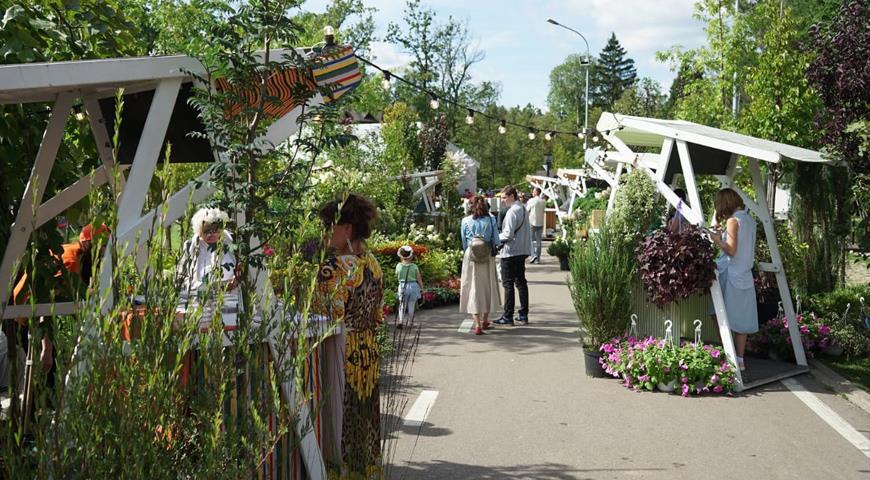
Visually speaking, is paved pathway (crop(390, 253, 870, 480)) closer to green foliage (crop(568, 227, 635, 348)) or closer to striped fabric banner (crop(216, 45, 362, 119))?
green foliage (crop(568, 227, 635, 348))

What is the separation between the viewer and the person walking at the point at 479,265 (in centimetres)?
1145

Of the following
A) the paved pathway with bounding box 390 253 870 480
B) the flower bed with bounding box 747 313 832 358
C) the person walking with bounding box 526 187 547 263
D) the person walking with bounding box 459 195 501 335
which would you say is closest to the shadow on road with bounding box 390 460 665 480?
the paved pathway with bounding box 390 253 870 480

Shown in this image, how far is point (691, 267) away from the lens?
828cm

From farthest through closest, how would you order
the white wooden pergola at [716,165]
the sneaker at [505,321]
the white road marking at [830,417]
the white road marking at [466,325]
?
1. the sneaker at [505,321]
2. the white road marking at [466,325]
3. the white wooden pergola at [716,165]
4. the white road marking at [830,417]

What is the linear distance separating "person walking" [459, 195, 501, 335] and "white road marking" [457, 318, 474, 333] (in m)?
0.13

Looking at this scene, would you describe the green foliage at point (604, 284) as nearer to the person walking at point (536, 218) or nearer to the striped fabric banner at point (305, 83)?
the striped fabric banner at point (305, 83)

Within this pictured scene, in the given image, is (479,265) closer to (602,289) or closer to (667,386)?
(602,289)

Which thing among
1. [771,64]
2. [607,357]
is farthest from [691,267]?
[771,64]

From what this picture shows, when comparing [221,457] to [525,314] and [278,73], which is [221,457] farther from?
[525,314]

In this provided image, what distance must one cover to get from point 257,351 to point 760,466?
4.29m

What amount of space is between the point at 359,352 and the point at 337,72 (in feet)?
5.23

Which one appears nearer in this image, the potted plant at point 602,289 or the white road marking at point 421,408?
the white road marking at point 421,408

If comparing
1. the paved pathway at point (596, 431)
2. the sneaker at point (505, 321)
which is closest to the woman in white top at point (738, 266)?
the paved pathway at point (596, 431)

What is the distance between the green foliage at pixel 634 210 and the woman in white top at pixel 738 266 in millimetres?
712
